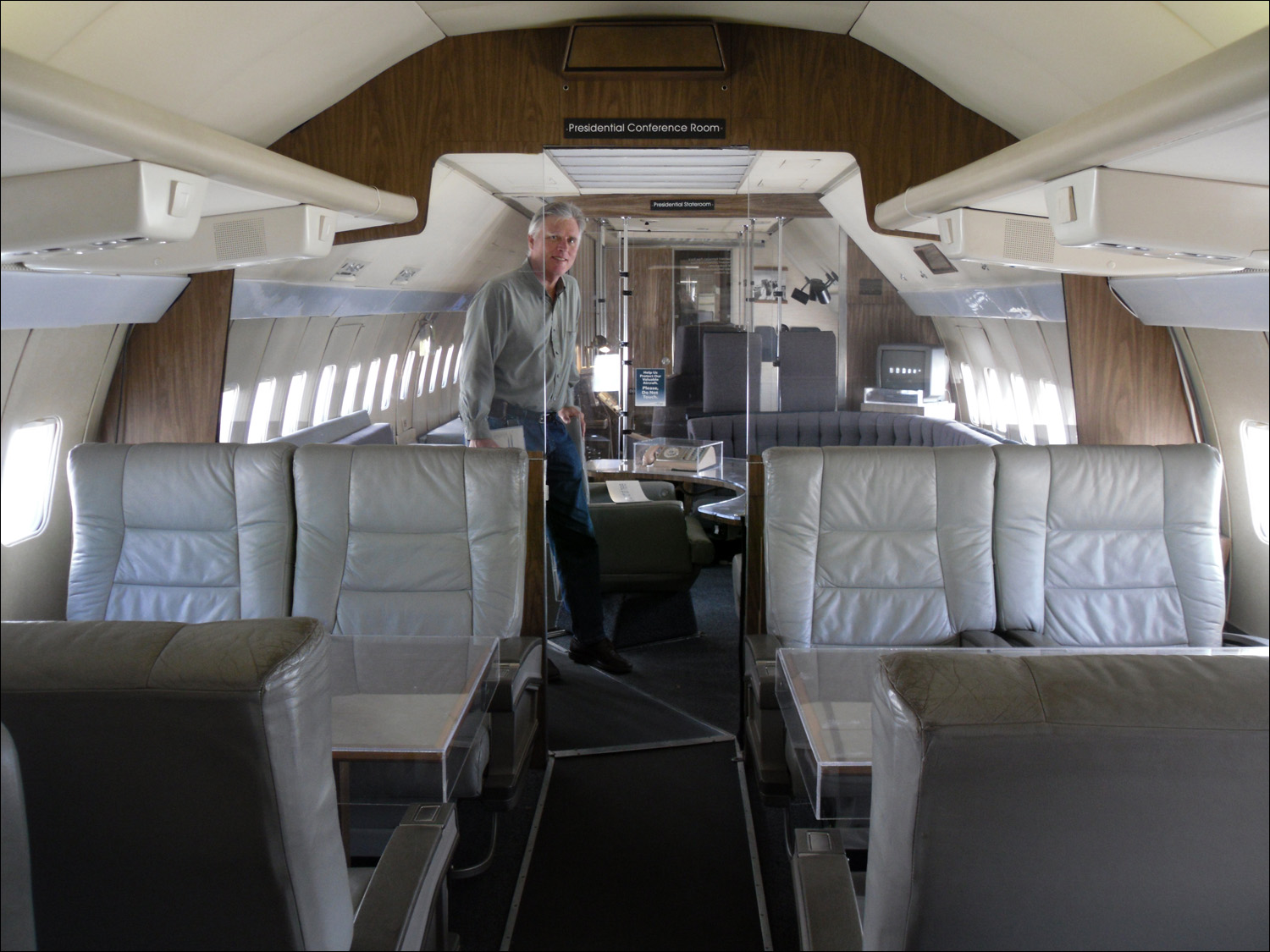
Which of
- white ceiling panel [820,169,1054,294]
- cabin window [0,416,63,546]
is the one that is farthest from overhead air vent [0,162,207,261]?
white ceiling panel [820,169,1054,294]

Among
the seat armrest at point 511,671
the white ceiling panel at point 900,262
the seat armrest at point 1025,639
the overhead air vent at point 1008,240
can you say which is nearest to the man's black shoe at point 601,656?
the seat armrest at point 511,671

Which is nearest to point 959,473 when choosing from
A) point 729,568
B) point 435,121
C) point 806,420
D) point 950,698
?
point 806,420

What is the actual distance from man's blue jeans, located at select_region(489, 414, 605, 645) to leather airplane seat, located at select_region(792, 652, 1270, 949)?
116 inches

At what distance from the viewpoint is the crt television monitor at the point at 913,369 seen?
177 inches

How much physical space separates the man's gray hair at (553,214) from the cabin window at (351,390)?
989mm

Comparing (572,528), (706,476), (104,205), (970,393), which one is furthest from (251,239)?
(970,393)

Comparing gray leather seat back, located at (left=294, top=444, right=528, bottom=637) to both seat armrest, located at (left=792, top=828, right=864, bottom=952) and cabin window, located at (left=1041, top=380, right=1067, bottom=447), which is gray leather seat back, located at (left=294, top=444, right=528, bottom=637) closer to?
seat armrest, located at (left=792, top=828, right=864, bottom=952)

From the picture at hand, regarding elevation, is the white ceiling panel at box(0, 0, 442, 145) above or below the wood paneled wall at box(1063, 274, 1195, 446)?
above

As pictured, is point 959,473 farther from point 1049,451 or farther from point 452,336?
point 452,336

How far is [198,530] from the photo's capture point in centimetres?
297

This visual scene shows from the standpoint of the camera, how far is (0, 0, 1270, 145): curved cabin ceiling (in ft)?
6.21

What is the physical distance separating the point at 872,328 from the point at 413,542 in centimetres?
255

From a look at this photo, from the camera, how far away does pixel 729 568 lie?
256 inches

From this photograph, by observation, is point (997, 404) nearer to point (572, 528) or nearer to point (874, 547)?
point (874, 547)
